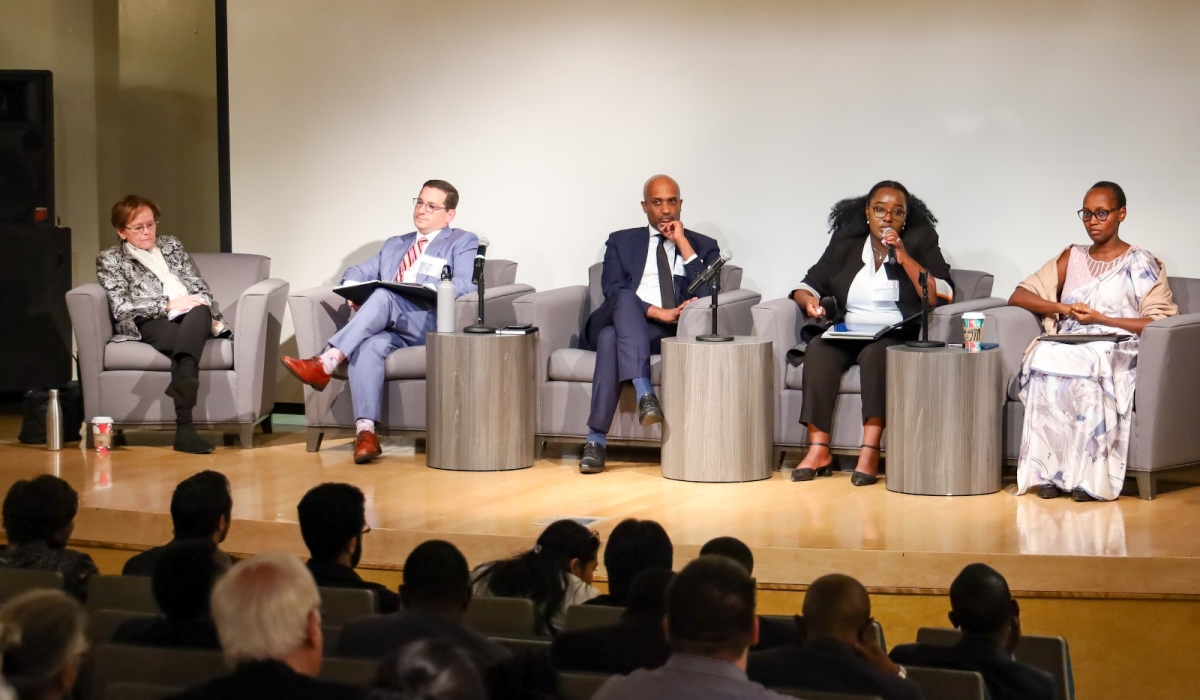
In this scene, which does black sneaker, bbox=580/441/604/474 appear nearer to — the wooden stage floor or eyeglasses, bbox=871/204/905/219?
the wooden stage floor

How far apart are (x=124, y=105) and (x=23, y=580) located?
20.1 ft

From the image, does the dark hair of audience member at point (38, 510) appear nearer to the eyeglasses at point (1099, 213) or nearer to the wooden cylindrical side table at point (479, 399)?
the wooden cylindrical side table at point (479, 399)

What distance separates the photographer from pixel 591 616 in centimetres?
279

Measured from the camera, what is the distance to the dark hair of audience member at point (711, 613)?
217 cm

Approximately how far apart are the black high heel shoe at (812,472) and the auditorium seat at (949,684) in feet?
9.65

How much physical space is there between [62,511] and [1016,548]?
2.60m

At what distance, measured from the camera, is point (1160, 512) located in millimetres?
4855

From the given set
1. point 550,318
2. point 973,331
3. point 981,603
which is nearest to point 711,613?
point 981,603

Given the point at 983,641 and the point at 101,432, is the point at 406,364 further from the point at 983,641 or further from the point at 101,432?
the point at 983,641

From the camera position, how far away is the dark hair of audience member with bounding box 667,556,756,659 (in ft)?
7.11

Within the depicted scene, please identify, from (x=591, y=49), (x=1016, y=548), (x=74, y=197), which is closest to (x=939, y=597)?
(x=1016, y=548)

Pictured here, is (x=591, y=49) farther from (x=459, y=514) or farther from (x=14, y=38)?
(x=14, y=38)

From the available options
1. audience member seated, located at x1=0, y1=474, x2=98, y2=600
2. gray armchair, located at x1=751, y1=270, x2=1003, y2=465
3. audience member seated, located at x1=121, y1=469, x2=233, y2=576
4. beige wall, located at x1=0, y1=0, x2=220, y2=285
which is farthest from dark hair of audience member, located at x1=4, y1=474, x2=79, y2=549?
beige wall, located at x1=0, y1=0, x2=220, y2=285

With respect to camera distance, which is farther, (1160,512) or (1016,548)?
(1160,512)
